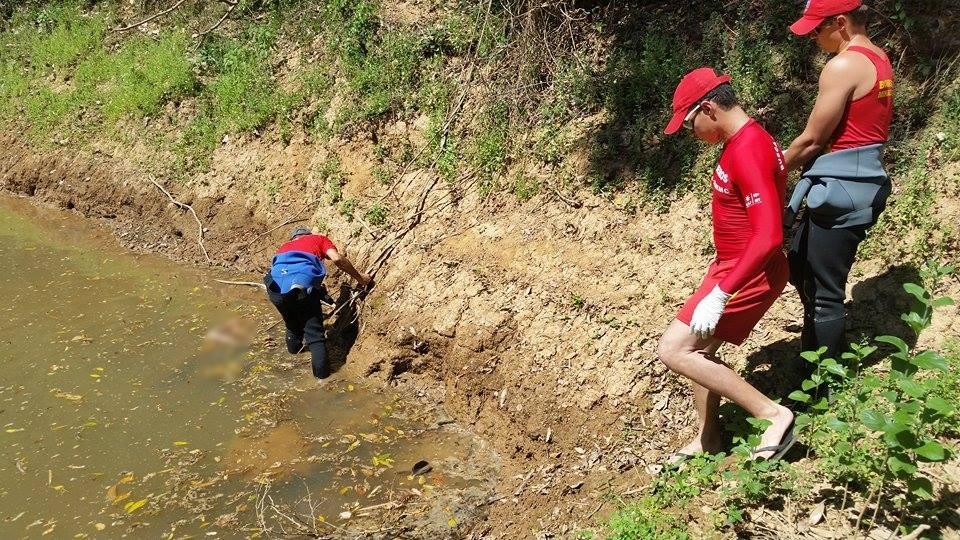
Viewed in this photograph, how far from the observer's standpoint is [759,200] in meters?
3.55

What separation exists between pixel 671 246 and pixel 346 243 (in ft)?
11.3

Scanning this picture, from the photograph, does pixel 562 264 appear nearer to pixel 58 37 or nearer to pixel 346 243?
pixel 346 243

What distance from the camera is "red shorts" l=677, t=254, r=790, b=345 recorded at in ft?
12.4

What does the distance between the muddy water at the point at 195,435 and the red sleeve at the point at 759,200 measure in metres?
2.51

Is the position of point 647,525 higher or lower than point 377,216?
lower

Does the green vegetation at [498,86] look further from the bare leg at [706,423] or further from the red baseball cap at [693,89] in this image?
the red baseball cap at [693,89]

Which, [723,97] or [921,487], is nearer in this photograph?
[921,487]

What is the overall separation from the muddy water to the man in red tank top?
246cm

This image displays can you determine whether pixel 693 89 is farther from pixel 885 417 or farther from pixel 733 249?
pixel 885 417

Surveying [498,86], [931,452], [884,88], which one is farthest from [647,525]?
[498,86]

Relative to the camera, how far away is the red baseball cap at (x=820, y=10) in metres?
3.73

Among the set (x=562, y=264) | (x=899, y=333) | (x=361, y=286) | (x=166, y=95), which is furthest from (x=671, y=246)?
(x=166, y=95)

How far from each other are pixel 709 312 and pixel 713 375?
0.35m

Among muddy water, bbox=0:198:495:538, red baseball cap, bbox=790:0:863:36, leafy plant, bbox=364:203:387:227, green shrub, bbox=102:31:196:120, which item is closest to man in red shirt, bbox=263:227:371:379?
muddy water, bbox=0:198:495:538
